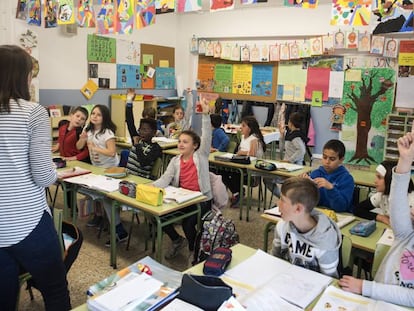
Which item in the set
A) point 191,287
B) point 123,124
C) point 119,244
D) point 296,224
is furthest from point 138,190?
point 123,124

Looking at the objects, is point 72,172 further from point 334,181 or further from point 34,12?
point 34,12

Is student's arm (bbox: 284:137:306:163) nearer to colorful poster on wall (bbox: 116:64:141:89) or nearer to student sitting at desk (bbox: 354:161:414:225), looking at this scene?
student sitting at desk (bbox: 354:161:414:225)

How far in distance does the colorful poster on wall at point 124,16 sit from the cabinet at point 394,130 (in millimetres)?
4551

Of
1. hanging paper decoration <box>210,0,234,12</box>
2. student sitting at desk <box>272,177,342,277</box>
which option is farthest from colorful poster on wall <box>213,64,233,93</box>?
student sitting at desk <box>272,177,342,277</box>

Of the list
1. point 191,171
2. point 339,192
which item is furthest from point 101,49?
point 339,192

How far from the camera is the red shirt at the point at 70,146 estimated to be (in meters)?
4.10

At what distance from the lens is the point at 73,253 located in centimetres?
218

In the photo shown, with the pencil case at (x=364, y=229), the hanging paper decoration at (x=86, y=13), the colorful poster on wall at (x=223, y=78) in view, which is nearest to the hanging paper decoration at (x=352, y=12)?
the pencil case at (x=364, y=229)

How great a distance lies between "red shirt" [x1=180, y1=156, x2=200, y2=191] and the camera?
3.29 m

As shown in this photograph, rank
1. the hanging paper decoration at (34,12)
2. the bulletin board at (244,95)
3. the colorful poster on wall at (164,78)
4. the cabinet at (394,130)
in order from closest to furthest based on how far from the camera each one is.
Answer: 1. the hanging paper decoration at (34,12)
2. the cabinet at (394,130)
3. the bulletin board at (244,95)
4. the colorful poster on wall at (164,78)

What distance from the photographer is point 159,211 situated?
2.64 m

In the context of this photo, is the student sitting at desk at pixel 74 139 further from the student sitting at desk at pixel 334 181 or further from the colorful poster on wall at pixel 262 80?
the colorful poster on wall at pixel 262 80

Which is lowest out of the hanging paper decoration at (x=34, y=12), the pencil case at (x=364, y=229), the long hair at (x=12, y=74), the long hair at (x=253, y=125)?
the pencil case at (x=364, y=229)

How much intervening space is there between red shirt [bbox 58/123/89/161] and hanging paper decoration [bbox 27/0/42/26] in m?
2.00
